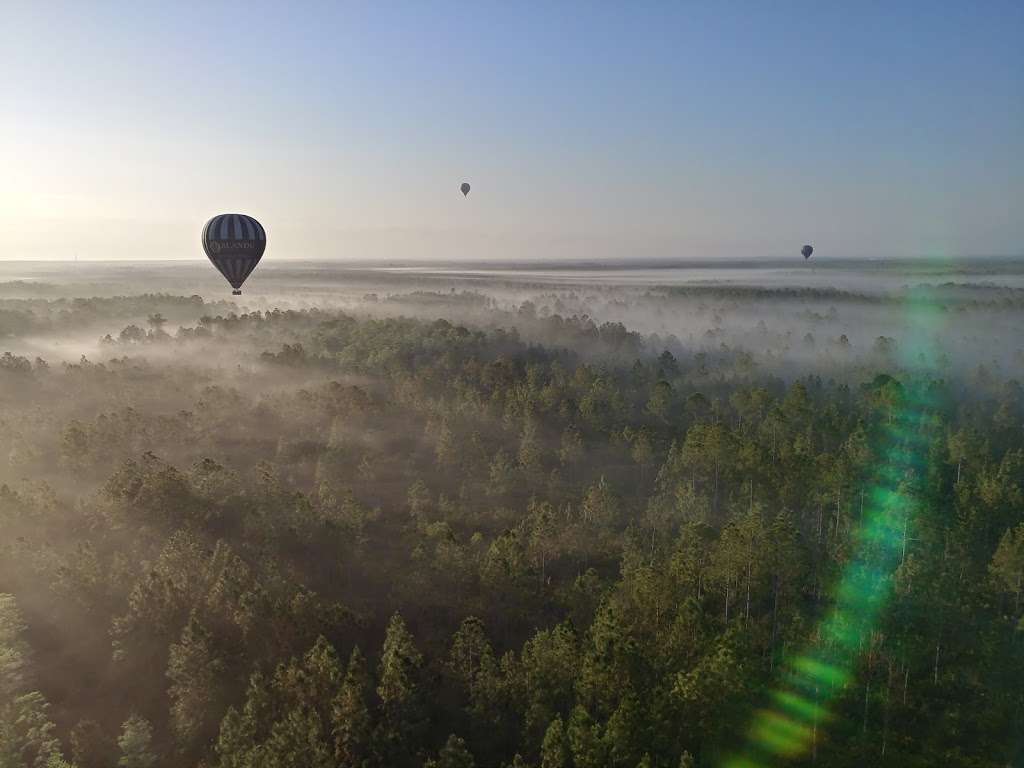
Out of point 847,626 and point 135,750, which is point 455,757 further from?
point 847,626

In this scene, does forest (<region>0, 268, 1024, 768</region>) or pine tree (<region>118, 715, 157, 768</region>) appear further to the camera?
forest (<region>0, 268, 1024, 768</region>)

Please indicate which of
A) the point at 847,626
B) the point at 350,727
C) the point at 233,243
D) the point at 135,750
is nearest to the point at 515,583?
the point at 350,727

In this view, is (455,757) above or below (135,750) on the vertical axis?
above

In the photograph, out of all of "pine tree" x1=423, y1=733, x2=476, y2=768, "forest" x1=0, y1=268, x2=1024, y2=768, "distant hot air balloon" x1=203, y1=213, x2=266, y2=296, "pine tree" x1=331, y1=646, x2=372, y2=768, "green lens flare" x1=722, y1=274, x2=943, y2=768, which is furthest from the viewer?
"distant hot air balloon" x1=203, y1=213, x2=266, y2=296

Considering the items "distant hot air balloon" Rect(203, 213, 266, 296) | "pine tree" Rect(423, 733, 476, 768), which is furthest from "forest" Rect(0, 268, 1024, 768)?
"distant hot air balloon" Rect(203, 213, 266, 296)

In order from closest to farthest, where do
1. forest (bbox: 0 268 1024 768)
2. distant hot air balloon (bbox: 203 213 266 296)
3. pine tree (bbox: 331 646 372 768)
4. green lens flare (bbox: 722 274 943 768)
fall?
pine tree (bbox: 331 646 372 768) → forest (bbox: 0 268 1024 768) → green lens flare (bbox: 722 274 943 768) → distant hot air balloon (bbox: 203 213 266 296)

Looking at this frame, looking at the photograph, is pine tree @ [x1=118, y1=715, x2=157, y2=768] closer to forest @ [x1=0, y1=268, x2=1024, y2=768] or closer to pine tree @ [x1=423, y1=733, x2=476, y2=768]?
forest @ [x1=0, y1=268, x2=1024, y2=768]

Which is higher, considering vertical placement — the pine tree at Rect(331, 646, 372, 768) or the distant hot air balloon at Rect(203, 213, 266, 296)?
the distant hot air balloon at Rect(203, 213, 266, 296)
